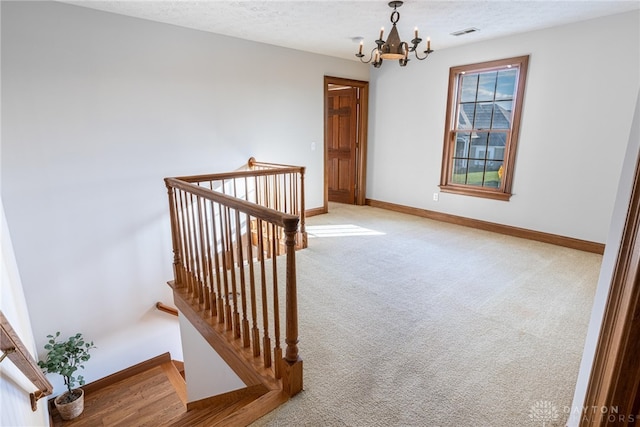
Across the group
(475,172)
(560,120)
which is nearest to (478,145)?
(475,172)

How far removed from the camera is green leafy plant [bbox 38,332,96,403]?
2979 millimetres

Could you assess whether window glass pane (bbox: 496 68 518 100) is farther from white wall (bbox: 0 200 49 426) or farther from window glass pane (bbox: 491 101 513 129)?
white wall (bbox: 0 200 49 426)

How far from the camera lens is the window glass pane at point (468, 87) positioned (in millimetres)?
4191

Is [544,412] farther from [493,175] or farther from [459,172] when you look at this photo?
[459,172]

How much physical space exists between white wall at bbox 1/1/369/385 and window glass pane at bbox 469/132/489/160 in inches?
110

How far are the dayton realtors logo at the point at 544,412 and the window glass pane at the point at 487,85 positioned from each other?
3.62 m

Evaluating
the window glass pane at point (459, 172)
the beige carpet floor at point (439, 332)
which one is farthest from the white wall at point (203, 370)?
the window glass pane at point (459, 172)

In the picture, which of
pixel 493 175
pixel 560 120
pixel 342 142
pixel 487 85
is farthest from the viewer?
pixel 342 142

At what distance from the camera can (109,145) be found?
10.5 ft

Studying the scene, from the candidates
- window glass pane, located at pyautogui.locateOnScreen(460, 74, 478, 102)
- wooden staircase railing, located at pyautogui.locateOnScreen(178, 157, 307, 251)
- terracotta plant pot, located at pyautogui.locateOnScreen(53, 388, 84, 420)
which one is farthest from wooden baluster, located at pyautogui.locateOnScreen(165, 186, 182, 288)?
window glass pane, located at pyautogui.locateOnScreen(460, 74, 478, 102)

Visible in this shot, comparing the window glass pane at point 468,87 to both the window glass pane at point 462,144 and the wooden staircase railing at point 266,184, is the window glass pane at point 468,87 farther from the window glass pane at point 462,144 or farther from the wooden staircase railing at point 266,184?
the wooden staircase railing at point 266,184

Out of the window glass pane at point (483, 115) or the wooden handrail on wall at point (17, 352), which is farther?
the window glass pane at point (483, 115)

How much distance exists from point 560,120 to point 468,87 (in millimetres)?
1189

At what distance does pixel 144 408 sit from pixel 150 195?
2.19m
